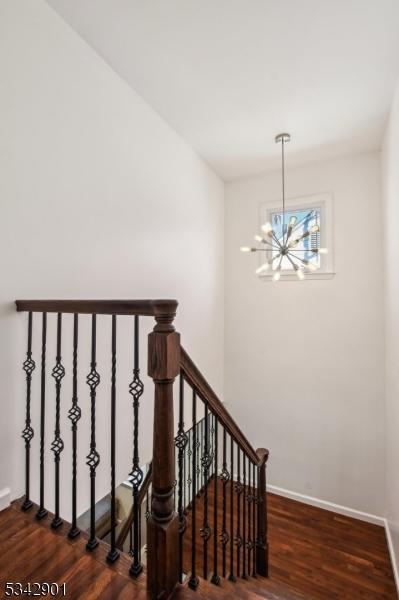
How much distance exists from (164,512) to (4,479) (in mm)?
1037

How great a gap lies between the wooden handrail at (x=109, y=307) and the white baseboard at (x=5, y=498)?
37.8 inches

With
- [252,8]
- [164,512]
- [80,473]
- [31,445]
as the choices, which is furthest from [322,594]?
[252,8]

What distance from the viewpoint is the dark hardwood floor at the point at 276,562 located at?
1120 millimetres

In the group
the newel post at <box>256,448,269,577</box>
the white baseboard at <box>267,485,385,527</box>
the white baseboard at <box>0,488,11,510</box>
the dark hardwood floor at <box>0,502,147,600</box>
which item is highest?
the white baseboard at <box>0,488,11,510</box>

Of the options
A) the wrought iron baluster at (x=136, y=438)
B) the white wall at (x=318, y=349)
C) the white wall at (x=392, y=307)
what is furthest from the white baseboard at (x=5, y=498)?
the white wall at (x=318, y=349)

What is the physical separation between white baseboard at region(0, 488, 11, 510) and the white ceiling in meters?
2.90

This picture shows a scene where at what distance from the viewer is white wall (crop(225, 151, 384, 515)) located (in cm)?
356

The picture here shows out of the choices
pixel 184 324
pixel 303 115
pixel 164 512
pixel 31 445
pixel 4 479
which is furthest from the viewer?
pixel 184 324

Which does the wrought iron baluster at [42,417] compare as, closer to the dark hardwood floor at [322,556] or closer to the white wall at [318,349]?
the dark hardwood floor at [322,556]

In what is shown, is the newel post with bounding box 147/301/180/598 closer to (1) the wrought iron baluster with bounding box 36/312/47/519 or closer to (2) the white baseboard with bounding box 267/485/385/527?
(1) the wrought iron baluster with bounding box 36/312/47/519

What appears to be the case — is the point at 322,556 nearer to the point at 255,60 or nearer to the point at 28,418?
the point at 28,418

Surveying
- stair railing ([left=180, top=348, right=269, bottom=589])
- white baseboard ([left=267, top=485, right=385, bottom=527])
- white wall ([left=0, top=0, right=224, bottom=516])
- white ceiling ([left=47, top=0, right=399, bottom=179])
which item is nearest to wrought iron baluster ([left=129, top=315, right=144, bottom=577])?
stair railing ([left=180, top=348, right=269, bottom=589])

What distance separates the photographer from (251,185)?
4.31 m

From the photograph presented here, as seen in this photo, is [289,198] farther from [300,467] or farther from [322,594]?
[322,594]
